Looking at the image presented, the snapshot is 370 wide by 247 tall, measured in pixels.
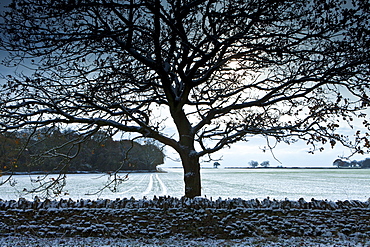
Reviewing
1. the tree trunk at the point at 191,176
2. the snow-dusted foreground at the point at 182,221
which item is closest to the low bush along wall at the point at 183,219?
the snow-dusted foreground at the point at 182,221

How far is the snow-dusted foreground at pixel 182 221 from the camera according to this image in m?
9.02

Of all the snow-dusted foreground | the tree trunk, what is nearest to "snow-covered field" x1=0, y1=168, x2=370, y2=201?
the snow-dusted foreground

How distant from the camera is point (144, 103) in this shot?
1130cm

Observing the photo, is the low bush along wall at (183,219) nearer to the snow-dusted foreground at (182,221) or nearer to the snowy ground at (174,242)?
the snow-dusted foreground at (182,221)

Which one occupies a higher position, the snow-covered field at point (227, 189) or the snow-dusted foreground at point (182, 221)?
the snow-dusted foreground at point (182, 221)

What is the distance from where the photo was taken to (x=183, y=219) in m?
9.09

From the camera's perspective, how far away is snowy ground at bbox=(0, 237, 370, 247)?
26.3ft

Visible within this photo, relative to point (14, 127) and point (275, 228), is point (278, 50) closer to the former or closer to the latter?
point (275, 228)

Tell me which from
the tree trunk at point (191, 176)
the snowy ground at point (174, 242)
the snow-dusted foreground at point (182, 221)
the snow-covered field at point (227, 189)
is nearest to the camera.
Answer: the snowy ground at point (174, 242)

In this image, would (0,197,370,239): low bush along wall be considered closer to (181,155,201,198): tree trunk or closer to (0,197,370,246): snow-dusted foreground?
(0,197,370,246): snow-dusted foreground

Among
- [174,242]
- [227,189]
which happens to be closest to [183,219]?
[174,242]

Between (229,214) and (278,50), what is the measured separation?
5445 millimetres

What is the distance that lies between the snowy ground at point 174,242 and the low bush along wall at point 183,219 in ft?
1.27

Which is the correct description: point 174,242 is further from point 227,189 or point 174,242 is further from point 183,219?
point 227,189
